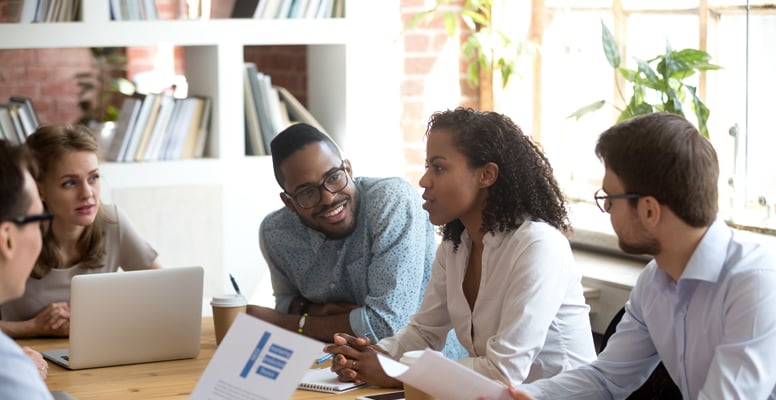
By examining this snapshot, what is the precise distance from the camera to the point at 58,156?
301 centimetres

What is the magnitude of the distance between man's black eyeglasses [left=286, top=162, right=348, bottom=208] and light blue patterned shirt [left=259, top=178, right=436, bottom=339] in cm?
11

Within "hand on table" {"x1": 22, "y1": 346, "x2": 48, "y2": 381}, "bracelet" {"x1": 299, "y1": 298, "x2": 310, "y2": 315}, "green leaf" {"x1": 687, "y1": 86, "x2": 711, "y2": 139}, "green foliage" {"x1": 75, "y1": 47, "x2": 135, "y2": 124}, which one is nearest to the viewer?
"hand on table" {"x1": 22, "y1": 346, "x2": 48, "y2": 381}

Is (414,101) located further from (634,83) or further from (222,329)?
(222,329)

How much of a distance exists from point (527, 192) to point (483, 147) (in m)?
0.14

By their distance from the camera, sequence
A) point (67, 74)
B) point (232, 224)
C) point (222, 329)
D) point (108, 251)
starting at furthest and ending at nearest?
point (67, 74)
point (232, 224)
point (108, 251)
point (222, 329)

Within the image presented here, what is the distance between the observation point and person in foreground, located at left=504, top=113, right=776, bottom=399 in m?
1.81

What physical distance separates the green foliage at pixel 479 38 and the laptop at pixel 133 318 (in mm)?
1985

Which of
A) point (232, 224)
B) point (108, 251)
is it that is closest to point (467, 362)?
point (108, 251)

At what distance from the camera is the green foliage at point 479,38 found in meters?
4.23

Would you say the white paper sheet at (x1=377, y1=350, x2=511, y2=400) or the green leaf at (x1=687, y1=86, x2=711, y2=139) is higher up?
the green leaf at (x1=687, y1=86, x2=711, y2=139)

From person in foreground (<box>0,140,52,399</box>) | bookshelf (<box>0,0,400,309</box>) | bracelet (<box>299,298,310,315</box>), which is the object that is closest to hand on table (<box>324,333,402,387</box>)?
bracelet (<box>299,298,310,315</box>)

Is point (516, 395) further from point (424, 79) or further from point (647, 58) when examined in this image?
point (424, 79)

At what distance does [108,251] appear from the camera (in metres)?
3.23

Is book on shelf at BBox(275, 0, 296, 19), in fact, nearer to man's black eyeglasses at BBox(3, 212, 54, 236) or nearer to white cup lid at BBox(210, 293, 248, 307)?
white cup lid at BBox(210, 293, 248, 307)
